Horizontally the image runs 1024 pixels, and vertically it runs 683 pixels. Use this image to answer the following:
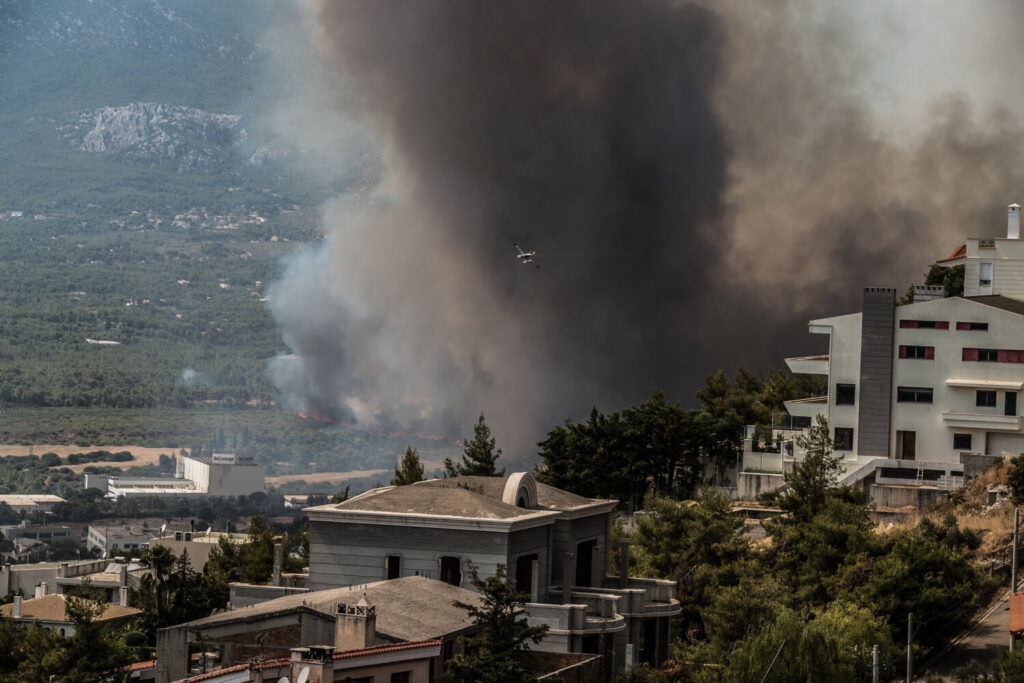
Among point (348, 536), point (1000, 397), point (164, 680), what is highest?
point (1000, 397)

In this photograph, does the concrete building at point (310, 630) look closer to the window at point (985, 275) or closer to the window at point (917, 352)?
the window at point (917, 352)

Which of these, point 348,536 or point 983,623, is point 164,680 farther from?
point 983,623

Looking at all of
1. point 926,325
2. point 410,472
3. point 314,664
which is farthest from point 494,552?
point 926,325

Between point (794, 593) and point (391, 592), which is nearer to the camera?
point (391, 592)

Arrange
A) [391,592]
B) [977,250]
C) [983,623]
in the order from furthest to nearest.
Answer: [977,250]
[983,623]
[391,592]

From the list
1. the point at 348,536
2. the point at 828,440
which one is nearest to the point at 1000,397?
the point at 828,440

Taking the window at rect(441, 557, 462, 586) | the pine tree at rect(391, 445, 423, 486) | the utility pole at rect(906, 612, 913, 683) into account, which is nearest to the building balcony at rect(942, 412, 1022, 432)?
the utility pole at rect(906, 612, 913, 683)
